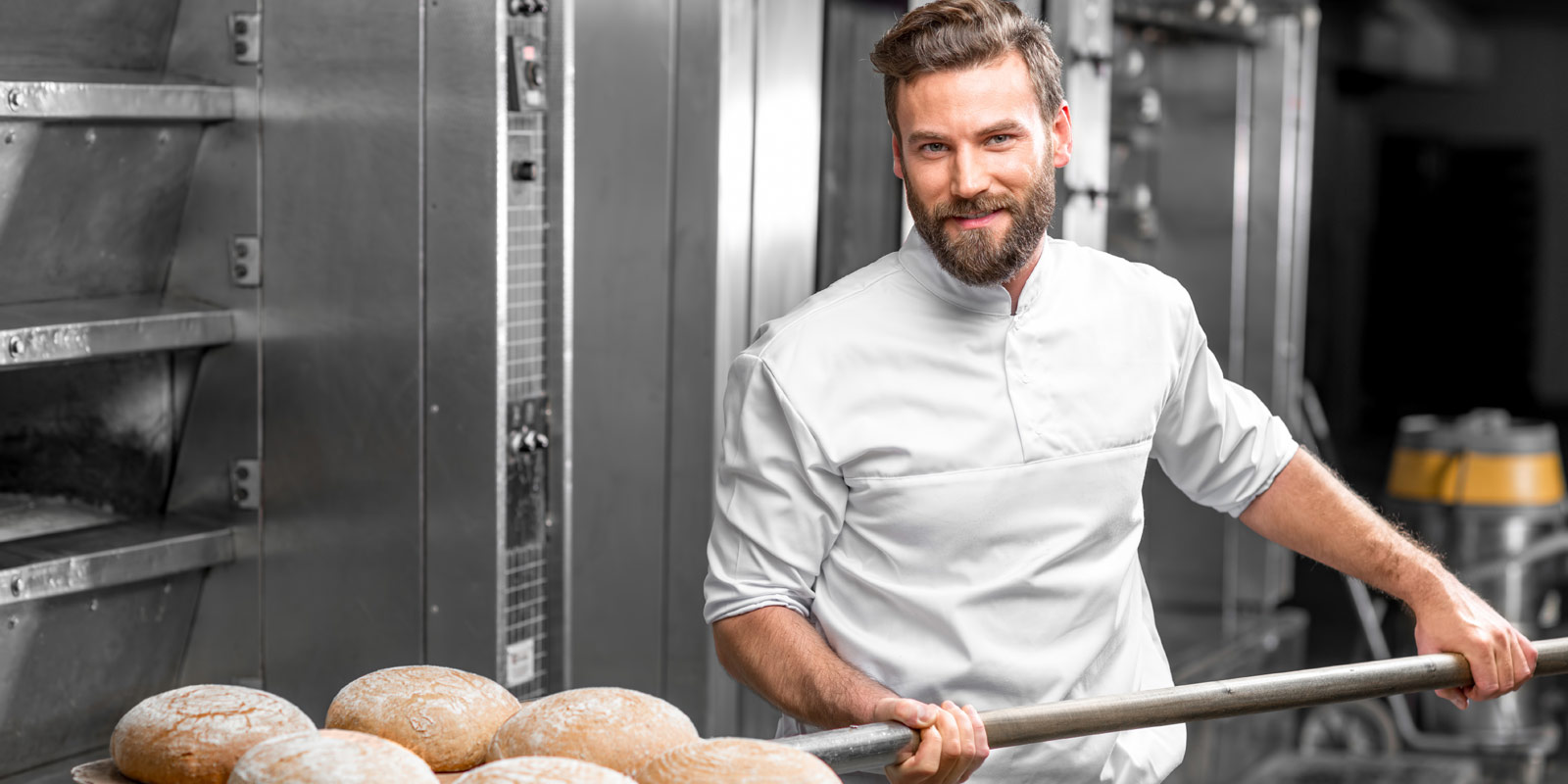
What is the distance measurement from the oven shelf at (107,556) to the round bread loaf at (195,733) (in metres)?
0.88

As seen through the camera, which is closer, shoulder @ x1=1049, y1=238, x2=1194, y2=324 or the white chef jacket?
the white chef jacket

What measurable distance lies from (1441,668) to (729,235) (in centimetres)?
128

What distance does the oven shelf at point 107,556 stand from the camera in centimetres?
214

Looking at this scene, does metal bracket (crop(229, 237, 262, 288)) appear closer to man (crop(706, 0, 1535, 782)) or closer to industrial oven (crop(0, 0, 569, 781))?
industrial oven (crop(0, 0, 569, 781))

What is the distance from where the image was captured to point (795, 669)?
1575mm

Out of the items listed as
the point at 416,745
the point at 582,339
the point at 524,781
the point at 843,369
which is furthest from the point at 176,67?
the point at 524,781

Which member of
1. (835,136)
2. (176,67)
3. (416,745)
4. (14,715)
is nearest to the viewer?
(416,745)

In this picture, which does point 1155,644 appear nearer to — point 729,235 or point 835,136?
point 729,235

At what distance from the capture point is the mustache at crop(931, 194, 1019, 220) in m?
1.64

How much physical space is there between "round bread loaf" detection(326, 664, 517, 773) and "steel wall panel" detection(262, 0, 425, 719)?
1.00 metres

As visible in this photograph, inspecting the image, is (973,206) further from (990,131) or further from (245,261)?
(245,261)

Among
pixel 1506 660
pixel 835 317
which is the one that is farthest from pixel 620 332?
pixel 1506 660

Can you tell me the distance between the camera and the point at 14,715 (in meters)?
2.21

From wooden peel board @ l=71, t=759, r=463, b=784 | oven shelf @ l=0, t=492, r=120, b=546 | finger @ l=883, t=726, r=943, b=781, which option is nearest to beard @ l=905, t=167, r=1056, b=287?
finger @ l=883, t=726, r=943, b=781
